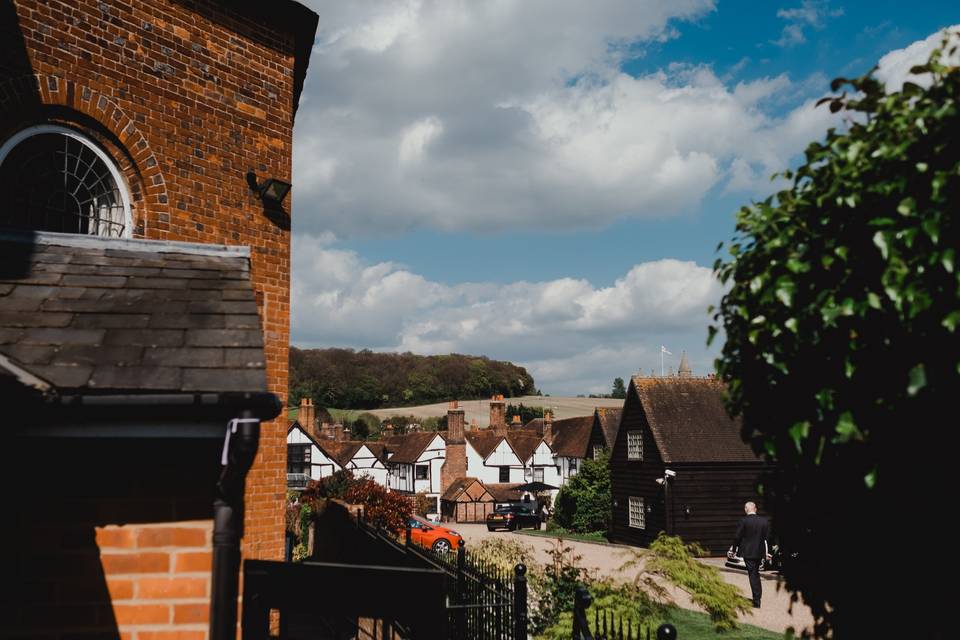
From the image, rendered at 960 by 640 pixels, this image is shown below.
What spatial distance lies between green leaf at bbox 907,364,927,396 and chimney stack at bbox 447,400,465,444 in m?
51.9

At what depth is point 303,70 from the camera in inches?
447

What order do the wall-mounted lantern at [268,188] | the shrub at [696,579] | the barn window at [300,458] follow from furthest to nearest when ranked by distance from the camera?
1. the barn window at [300,458]
2. the shrub at [696,579]
3. the wall-mounted lantern at [268,188]

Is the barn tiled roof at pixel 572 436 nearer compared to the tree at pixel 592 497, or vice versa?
the tree at pixel 592 497

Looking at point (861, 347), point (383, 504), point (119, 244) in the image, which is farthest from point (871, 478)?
point (383, 504)

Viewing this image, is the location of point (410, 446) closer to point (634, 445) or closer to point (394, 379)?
point (634, 445)

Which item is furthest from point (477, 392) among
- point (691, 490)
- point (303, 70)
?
point (303, 70)

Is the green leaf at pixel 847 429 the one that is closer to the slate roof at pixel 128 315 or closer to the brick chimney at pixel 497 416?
the slate roof at pixel 128 315

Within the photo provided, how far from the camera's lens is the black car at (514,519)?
39531 mm

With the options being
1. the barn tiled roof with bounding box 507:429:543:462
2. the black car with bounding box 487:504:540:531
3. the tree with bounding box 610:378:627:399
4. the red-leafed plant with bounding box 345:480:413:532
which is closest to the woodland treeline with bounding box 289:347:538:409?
the tree with bounding box 610:378:627:399

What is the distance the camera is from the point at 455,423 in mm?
55438

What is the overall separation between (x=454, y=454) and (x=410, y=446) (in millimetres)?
7487

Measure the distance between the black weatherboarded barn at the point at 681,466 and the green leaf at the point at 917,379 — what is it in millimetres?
25615

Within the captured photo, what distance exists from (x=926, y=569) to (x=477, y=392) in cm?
13970

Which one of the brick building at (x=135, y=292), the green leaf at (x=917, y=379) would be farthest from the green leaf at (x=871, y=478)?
the brick building at (x=135, y=292)
